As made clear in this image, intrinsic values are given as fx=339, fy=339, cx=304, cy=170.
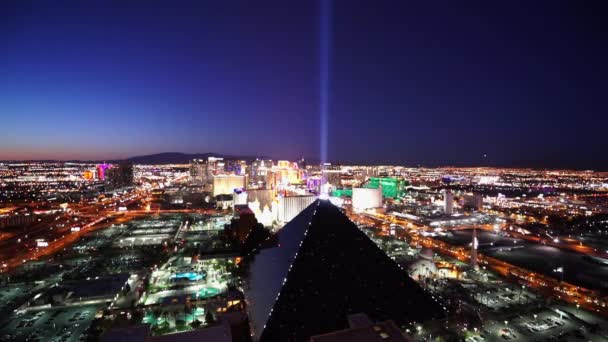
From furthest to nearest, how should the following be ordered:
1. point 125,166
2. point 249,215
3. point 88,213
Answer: point 125,166 → point 88,213 → point 249,215

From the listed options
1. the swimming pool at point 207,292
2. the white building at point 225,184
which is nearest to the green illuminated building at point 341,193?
the white building at point 225,184

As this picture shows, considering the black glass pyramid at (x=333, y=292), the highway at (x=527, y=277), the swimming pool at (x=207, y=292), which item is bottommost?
the highway at (x=527, y=277)

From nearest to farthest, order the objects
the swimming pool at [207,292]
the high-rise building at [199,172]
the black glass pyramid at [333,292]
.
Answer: the black glass pyramid at [333,292], the swimming pool at [207,292], the high-rise building at [199,172]

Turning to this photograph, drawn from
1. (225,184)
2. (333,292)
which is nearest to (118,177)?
(225,184)

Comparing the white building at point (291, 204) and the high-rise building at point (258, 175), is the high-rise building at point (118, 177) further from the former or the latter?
the white building at point (291, 204)

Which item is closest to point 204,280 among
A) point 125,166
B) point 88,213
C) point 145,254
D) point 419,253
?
point 145,254

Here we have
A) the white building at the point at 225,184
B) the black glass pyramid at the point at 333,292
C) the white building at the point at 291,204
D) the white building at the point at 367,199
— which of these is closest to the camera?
the black glass pyramid at the point at 333,292

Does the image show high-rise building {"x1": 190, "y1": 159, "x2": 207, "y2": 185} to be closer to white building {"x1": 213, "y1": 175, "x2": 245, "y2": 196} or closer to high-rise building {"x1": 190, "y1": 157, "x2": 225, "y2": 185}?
high-rise building {"x1": 190, "y1": 157, "x2": 225, "y2": 185}

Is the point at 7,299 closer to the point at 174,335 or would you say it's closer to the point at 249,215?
the point at 174,335
